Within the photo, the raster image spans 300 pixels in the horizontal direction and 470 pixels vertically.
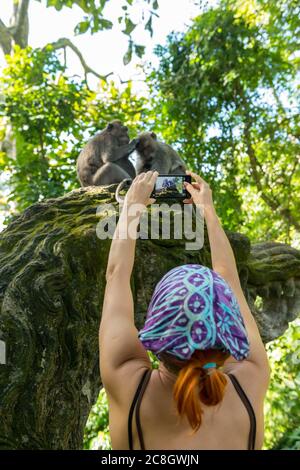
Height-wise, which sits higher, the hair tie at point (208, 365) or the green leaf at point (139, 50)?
the green leaf at point (139, 50)

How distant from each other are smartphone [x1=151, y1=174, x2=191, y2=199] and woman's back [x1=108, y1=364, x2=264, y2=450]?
102 cm

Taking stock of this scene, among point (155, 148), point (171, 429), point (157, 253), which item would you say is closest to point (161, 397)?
point (171, 429)

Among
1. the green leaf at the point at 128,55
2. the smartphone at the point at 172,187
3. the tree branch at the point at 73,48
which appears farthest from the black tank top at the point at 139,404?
the tree branch at the point at 73,48

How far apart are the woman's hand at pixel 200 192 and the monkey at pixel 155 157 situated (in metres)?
4.04

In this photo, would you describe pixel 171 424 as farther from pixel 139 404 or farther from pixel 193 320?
pixel 193 320

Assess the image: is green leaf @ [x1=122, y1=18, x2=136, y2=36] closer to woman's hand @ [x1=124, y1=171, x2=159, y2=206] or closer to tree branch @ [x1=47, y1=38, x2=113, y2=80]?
woman's hand @ [x1=124, y1=171, x2=159, y2=206]

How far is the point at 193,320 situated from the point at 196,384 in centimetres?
15

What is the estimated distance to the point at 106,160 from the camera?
5.92 meters

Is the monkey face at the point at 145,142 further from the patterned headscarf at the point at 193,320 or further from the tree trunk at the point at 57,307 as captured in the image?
the patterned headscarf at the point at 193,320

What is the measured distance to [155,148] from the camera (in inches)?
247

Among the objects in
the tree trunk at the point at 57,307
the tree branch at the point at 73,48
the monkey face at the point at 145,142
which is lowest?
the tree trunk at the point at 57,307

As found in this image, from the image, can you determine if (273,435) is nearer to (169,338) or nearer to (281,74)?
(281,74)

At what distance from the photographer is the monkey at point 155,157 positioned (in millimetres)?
6121

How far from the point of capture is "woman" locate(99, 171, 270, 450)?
1161mm
